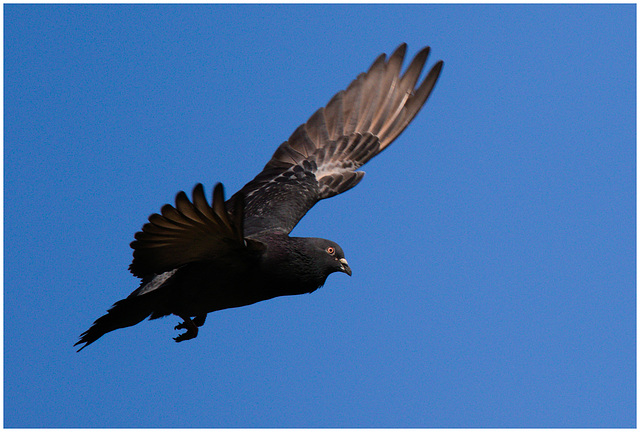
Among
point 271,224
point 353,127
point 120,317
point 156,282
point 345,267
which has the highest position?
point 353,127

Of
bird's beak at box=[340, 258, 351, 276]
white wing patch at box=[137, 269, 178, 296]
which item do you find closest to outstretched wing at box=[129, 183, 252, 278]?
white wing patch at box=[137, 269, 178, 296]

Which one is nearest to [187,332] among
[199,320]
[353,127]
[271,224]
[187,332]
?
[187,332]

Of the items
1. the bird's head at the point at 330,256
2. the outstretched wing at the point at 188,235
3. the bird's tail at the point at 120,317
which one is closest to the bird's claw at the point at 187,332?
the bird's tail at the point at 120,317

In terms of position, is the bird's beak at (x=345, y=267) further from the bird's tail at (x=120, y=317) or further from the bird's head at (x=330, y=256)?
the bird's tail at (x=120, y=317)

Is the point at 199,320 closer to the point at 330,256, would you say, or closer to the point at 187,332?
the point at 187,332

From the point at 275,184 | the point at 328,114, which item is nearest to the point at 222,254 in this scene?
the point at 275,184

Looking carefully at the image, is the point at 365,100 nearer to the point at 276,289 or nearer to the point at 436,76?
the point at 436,76
